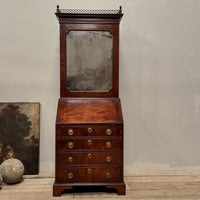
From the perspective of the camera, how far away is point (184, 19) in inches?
130

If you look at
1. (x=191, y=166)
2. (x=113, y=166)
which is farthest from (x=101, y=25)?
(x=191, y=166)

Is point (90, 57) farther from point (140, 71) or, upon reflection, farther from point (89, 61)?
point (140, 71)

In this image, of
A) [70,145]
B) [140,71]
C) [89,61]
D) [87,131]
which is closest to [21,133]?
[70,145]

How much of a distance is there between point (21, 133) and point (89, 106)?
3.55 feet

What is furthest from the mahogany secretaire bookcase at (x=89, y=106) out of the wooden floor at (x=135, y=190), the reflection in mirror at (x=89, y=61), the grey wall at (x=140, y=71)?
the grey wall at (x=140, y=71)

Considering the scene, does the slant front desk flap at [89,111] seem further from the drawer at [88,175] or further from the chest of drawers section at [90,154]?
the drawer at [88,175]

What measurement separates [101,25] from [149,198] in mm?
1892

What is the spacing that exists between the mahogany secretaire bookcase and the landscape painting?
71cm

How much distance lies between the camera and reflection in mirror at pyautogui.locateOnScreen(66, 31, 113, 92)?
272 centimetres

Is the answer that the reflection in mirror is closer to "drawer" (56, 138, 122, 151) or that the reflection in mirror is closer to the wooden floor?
"drawer" (56, 138, 122, 151)

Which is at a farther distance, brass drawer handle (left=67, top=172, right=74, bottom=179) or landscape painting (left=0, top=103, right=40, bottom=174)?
landscape painting (left=0, top=103, right=40, bottom=174)

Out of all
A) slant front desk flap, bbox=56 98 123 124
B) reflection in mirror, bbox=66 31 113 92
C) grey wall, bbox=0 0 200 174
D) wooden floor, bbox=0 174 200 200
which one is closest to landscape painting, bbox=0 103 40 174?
grey wall, bbox=0 0 200 174

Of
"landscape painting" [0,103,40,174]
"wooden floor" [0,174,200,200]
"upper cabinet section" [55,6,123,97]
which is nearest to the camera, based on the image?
"wooden floor" [0,174,200,200]

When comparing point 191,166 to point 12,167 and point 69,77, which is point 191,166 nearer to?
point 69,77
